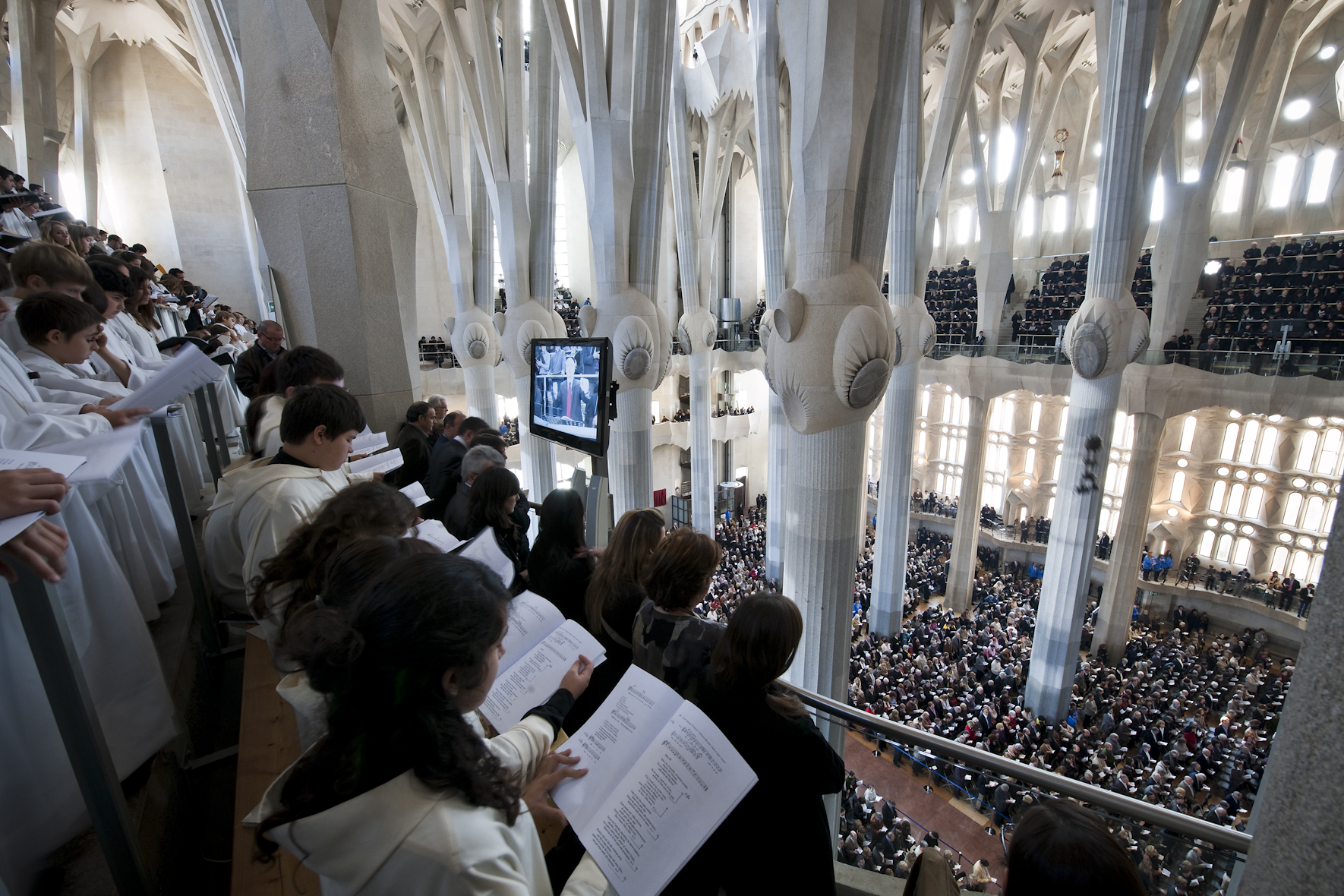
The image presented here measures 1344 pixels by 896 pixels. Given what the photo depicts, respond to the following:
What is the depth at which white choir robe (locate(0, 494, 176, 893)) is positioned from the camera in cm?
147

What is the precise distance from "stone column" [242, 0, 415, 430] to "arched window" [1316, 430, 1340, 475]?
19393 mm

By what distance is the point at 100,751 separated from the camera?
1.30m

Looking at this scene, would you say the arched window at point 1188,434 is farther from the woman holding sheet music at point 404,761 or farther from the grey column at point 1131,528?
the woman holding sheet music at point 404,761

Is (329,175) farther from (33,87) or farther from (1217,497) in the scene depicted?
(1217,497)

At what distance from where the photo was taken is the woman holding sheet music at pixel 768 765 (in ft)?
5.15

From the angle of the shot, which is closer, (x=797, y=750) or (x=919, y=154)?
(x=797, y=750)

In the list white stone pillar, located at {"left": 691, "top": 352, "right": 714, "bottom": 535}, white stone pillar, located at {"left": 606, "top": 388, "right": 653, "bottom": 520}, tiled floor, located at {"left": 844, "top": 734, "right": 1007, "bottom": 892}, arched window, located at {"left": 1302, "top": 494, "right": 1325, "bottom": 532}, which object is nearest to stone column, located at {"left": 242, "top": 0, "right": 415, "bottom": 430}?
tiled floor, located at {"left": 844, "top": 734, "right": 1007, "bottom": 892}

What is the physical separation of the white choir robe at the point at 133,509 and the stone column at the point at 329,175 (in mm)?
1546

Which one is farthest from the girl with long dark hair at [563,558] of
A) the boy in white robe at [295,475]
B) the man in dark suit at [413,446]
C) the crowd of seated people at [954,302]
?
the crowd of seated people at [954,302]

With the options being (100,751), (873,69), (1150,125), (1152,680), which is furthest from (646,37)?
(1152,680)

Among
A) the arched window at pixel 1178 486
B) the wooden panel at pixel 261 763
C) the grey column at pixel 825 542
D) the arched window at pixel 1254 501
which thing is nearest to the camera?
the wooden panel at pixel 261 763

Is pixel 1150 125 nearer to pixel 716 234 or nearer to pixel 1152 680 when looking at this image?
pixel 1152 680

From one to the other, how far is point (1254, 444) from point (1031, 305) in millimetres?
6417

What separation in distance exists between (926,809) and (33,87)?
51.8ft
